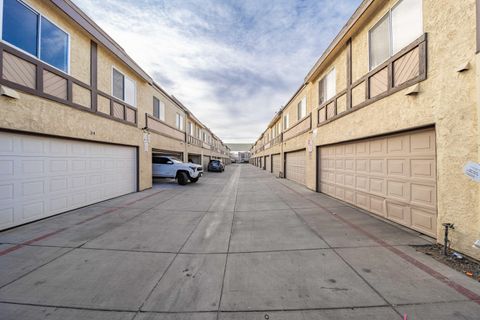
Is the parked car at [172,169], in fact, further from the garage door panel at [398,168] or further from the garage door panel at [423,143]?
the garage door panel at [423,143]

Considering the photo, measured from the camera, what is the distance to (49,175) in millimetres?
5445

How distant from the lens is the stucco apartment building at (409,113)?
336 centimetres

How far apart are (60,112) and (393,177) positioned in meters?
9.85

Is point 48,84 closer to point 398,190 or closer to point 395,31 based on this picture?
point 395,31

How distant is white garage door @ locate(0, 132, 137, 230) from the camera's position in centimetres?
459

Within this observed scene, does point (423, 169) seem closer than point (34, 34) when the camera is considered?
Yes

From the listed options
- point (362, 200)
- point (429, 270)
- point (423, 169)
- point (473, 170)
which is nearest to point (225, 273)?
point (429, 270)

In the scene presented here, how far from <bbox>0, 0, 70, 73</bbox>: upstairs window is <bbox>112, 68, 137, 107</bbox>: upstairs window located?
2.27 m

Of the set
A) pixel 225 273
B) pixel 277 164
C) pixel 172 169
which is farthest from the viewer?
pixel 277 164

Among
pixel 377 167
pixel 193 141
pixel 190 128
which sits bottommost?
pixel 377 167

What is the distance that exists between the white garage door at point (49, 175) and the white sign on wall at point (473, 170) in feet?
31.3

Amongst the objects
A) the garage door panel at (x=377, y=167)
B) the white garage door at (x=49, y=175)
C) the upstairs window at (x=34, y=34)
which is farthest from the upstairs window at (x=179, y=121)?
the garage door panel at (x=377, y=167)

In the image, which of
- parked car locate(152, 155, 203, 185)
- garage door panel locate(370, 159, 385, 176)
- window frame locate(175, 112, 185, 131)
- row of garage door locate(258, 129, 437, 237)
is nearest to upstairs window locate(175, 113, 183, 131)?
window frame locate(175, 112, 185, 131)

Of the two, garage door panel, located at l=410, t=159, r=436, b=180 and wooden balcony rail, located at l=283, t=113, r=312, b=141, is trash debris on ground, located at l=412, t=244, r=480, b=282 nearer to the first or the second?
garage door panel, located at l=410, t=159, r=436, b=180
